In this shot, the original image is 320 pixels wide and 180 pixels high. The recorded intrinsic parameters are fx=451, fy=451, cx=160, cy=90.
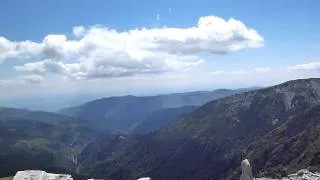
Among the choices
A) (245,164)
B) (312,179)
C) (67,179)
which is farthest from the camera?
(312,179)

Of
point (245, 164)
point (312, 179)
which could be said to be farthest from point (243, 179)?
point (312, 179)

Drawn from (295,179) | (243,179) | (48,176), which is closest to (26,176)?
(48,176)

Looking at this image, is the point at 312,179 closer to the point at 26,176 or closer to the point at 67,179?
the point at 67,179

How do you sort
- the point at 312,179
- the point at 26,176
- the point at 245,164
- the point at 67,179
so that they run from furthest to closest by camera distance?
the point at 312,179 → the point at 67,179 → the point at 26,176 → the point at 245,164

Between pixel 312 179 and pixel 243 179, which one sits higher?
pixel 243 179

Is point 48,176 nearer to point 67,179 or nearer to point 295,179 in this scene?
point 67,179

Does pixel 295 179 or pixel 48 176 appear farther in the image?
pixel 295 179

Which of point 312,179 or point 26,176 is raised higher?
point 26,176

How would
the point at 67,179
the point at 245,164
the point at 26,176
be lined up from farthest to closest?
the point at 67,179 < the point at 26,176 < the point at 245,164

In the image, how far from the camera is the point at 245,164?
72.4 m

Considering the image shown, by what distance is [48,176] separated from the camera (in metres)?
92.4

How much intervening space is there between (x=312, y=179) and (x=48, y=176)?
74.3 metres

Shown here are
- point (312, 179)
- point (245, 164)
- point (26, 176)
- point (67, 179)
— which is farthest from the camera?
point (312, 179)

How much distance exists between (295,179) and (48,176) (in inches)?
2875
